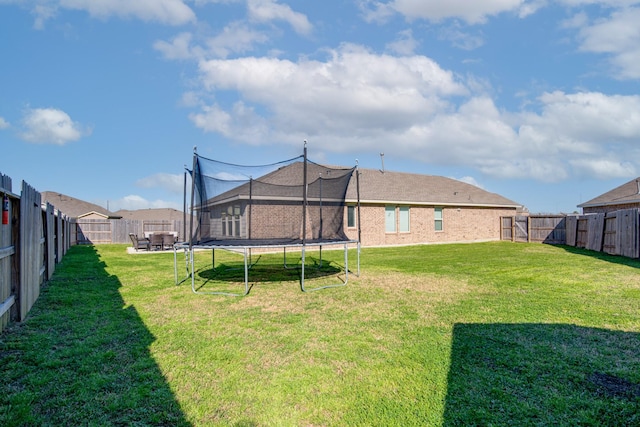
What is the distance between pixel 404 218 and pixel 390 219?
0.94 meters

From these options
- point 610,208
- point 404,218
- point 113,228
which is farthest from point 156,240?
point 610,208

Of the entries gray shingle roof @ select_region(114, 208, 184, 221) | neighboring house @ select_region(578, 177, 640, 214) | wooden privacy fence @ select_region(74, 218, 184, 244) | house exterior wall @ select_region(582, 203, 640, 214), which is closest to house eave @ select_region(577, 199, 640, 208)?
neighboring house @ select_region(578, 177, 640, 214)

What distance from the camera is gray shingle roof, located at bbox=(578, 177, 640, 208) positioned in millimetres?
17889

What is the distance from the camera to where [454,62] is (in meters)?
12.6

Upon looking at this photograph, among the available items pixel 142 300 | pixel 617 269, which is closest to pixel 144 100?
pixel 142 300

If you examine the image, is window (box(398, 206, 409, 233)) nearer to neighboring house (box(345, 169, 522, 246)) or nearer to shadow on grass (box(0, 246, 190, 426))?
neighboring house (box(345, 169, 522, 246))

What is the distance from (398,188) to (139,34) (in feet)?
44.4

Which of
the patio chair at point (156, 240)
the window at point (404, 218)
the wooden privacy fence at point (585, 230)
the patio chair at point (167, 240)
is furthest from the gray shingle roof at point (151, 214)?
the wooden privacy fence at point (585, 230)

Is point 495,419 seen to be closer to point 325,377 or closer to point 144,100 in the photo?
point 325,377

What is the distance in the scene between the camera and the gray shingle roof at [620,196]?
1789cm

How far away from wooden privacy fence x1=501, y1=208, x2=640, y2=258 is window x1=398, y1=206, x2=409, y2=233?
626 cm

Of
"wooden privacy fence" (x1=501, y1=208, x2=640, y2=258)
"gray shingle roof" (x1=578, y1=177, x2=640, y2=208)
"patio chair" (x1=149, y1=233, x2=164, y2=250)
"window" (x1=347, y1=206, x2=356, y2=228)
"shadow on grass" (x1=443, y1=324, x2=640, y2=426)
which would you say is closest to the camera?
"shadow on grass" (x1=443, y1=324, x2=640, y2=426)

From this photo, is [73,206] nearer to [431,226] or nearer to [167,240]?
[167,240]

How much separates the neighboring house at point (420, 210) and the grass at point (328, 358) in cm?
1081
